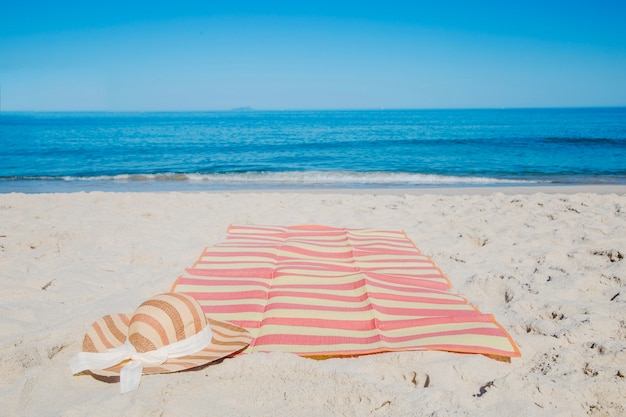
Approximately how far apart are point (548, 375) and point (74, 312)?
3445 mm

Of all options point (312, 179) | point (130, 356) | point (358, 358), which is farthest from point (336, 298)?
point (312, 179)

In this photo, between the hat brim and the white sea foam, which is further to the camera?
the white sea foam

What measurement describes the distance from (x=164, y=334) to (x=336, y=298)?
4.98ft

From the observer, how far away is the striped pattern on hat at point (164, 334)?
8.37 feet

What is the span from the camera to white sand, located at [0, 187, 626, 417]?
2.31 m

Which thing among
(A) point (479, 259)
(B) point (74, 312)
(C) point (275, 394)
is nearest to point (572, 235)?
(A) point (479, 259)

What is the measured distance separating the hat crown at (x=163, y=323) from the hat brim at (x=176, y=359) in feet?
0.42

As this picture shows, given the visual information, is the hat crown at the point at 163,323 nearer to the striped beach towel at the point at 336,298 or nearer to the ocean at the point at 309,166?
the striped beach towel at the point at 336,298

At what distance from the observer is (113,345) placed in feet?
8.91

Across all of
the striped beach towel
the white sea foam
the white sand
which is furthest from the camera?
the white sea foam

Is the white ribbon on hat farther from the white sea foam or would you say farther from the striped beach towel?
the white sea foam

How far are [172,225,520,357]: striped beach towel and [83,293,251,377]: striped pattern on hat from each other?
0.82 ft

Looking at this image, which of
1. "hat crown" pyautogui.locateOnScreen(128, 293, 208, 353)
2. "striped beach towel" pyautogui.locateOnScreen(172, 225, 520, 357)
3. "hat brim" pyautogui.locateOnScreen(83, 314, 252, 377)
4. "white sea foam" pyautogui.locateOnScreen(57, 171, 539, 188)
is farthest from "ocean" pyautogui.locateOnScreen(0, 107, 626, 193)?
"hat crown" pyautogui.locateOnScreen(128, 293, 208, 353)

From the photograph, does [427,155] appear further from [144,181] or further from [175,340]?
[175,340]
